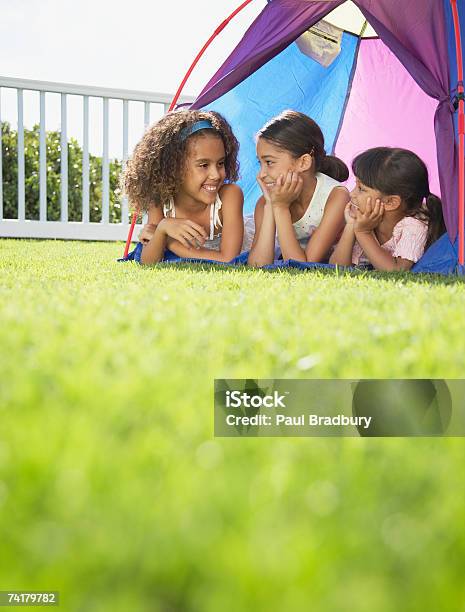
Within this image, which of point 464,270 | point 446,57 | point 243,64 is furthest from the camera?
point 243,64

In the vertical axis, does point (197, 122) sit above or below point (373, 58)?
below

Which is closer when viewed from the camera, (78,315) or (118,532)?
(118,532)

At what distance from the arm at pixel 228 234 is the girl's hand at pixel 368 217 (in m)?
0.55

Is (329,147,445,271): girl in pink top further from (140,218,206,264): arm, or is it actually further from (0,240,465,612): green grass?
(0,240,465,612): green grass

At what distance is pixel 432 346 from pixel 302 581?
1.93 feet

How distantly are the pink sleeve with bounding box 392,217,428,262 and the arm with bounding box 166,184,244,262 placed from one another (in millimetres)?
707

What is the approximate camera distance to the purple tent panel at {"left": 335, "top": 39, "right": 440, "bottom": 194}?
3.65m

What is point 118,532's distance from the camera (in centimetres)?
40

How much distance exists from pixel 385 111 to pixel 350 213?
1317 millimetres

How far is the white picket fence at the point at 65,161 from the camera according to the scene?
533 cm

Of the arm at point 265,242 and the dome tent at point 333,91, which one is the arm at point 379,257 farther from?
the dome tent at point 333,91

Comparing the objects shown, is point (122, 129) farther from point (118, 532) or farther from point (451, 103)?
point (118, 532)

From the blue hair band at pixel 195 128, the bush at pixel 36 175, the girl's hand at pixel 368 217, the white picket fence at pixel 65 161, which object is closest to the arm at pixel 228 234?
the blue hair band at pixel 195 128

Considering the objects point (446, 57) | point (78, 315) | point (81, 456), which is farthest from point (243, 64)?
point (81, 456)
